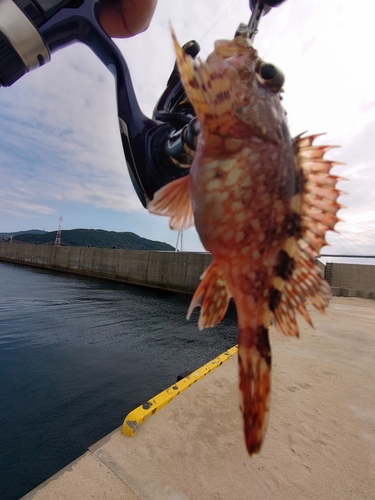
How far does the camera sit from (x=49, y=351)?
36.4ft

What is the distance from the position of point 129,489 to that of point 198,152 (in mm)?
3528

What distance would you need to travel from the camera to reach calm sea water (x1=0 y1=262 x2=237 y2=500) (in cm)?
578

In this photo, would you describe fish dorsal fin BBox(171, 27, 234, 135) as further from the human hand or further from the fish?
the human hand

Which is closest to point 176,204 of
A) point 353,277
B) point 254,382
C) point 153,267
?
point 254,382

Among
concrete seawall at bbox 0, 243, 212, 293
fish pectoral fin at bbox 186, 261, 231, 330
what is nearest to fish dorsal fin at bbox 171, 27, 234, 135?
fish pectoral fin at bbox 186, 261, 231, 330

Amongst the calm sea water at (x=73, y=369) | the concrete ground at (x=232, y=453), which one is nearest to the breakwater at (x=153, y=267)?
the calm sea water at (x=73, y=369)

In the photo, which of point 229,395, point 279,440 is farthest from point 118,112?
point 229,395

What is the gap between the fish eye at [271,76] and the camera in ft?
3.78

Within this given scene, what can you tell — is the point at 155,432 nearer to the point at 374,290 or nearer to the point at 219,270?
the point at 219,270

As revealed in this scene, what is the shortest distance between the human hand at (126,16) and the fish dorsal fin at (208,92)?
1.13 m

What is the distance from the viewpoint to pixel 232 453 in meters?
3.48

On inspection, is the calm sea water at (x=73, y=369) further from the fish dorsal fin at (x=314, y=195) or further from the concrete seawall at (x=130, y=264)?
the concrete seawall at (x=130, y=264)

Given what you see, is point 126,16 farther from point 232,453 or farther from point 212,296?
point 232,453

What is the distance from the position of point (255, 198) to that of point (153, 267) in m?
33.4
